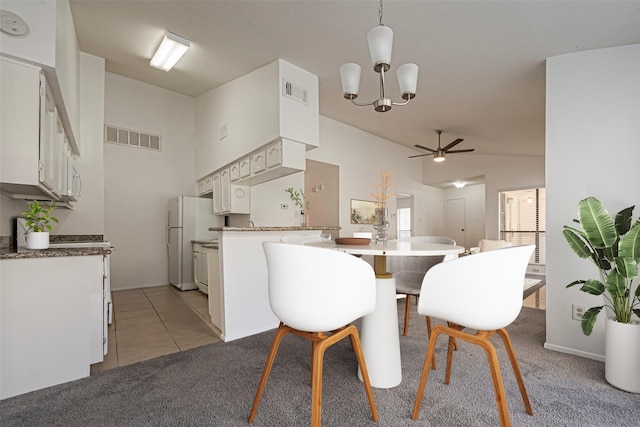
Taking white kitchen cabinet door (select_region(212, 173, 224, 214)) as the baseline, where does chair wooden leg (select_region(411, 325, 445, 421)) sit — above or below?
below

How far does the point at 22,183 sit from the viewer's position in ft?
6.39

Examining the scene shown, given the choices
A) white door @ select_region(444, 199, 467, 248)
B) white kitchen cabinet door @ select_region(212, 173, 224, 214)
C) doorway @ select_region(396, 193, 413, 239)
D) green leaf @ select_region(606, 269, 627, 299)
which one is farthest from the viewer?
white door @ select_region(444, 199, 467, 248)

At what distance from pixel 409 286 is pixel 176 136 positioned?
502 centimetres

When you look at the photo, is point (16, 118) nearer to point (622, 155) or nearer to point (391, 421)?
point (391, 421)

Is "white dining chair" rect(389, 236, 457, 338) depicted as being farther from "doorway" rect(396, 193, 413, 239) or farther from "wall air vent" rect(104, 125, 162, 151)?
"doorway" rect(396, 193, 413, 239)

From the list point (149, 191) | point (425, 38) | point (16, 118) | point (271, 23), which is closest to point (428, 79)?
point (425, 38)

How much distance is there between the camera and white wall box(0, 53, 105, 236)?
3.92m

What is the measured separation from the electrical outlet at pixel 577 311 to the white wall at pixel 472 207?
7.12 metres

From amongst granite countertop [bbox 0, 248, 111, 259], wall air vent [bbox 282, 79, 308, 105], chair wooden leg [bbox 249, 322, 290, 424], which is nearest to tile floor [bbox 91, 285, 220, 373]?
granite countertop [bbox 0, 248, 111, 259]

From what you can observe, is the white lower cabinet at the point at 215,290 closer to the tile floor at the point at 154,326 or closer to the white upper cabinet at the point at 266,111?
the tile floor at the point at 154,326

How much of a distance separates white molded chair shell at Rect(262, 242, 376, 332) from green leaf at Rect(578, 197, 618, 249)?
1.68 m

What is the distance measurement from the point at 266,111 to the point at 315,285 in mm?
Result: 2847

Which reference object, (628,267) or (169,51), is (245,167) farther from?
(628,267)

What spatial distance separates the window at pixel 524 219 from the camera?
702cm
